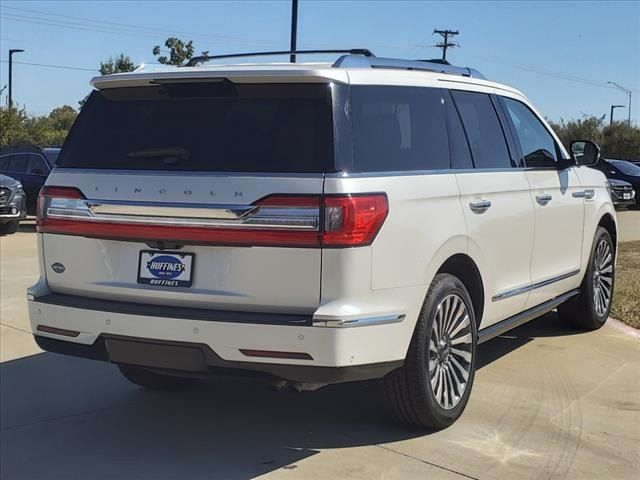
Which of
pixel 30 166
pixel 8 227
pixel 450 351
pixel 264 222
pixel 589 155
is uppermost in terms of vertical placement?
pixel 589 155

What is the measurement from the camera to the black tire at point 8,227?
1495 centimetres

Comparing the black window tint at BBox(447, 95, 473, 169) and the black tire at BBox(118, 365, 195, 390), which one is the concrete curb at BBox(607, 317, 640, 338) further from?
the black tire at BBox(118, 365, 195, 390)

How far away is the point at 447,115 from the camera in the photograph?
4.63 metres

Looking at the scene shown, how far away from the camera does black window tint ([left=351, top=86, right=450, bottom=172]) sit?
12.6ft

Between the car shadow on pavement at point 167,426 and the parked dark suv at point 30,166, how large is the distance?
11345 mm

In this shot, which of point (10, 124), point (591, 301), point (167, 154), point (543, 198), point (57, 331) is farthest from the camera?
point (10, 124)

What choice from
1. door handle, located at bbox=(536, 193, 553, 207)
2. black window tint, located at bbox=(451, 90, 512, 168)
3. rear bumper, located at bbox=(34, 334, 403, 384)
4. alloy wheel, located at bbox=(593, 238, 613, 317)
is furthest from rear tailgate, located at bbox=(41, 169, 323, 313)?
alloy wheel, located at bbox=(593, 238, 613, 317)

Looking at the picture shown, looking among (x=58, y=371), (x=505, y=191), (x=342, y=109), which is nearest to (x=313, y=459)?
(x=342, y=109)

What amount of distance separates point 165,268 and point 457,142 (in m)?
1.91

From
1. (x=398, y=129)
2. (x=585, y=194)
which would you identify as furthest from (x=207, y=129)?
(x=585, y=194)

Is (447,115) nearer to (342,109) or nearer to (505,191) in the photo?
(505,191)

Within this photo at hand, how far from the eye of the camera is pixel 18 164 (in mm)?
16734

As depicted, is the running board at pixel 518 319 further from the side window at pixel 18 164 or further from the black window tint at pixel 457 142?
the side window at pixel 18 164

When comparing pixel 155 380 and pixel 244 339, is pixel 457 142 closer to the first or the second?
pixel 244 339
